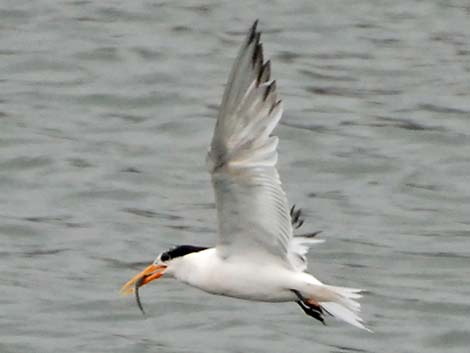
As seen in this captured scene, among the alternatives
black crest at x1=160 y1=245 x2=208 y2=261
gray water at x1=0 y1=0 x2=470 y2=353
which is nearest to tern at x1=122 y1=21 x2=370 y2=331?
black crest at x1=160 y1=245 x2=208 y2=261

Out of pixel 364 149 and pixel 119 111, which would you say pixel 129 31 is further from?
pixel 364 149

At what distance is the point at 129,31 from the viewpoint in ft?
50.7

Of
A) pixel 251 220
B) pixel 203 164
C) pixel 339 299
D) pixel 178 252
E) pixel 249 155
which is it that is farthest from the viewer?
pixel 203 164

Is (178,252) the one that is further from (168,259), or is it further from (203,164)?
(203,164)

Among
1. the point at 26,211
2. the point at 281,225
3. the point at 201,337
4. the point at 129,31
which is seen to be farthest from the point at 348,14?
the point at 281,225

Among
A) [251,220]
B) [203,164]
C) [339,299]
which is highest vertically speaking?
[251,220]

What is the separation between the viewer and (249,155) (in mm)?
7949

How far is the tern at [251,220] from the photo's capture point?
7.80m

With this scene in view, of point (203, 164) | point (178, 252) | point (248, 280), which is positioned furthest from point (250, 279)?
point (203, 164)

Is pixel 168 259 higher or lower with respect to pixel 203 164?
higher

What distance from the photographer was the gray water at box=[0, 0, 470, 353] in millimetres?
11336

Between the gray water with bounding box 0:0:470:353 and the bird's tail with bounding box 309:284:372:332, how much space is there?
2.54 metres

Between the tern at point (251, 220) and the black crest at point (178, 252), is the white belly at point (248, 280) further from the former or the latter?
the black crest at point (178, 252)

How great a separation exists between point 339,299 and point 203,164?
5.20 meters
